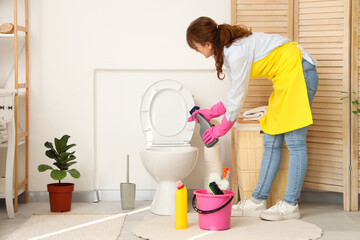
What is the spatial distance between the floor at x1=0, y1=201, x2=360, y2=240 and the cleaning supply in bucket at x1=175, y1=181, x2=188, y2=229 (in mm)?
262

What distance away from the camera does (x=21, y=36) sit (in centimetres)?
350

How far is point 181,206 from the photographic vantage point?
8.95ft

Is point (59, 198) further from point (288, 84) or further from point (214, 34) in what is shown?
point (288, 84)

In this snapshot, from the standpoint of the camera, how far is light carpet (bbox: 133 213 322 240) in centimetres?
261

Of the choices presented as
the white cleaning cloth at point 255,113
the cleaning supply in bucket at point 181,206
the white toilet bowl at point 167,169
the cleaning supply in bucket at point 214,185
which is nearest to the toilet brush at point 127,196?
the white toilet bowl at point 167,169

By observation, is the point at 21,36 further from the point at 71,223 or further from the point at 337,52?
the point at 337,52

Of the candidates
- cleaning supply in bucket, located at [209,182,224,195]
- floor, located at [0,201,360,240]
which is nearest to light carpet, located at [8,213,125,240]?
floor, located at [0,201,360,240]

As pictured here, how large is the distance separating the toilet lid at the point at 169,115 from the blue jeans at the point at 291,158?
59 cm

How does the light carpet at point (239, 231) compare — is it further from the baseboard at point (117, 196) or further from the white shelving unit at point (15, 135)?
the white shelving unit at point (15, 135)

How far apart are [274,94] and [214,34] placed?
55cm

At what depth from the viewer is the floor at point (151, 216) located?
272 centimetres

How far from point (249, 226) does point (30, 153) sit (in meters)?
1.65

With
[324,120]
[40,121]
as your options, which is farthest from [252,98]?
[40,121]

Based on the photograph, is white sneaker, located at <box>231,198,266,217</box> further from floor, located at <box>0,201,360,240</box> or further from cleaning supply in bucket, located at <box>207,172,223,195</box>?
cleaning supply in bucket, located at <box>207,172,223,195</box>
